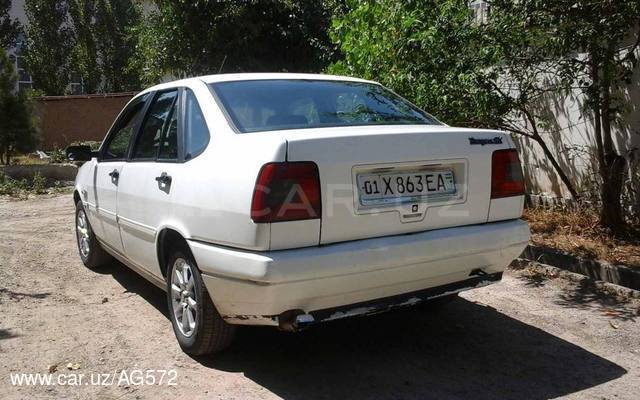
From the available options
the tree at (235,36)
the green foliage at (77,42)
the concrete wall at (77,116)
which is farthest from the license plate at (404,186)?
the green foliage at (77,42)

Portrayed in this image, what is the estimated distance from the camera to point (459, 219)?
11.4 ft

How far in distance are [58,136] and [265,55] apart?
8937mm

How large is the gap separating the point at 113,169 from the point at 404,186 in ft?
8.22

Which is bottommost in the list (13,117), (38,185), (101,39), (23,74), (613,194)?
(38,185)

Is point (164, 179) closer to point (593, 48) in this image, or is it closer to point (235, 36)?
point (593, 48)

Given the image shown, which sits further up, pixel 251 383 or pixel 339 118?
pixel 339 118

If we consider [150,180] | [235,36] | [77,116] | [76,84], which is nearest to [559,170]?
[150,180]

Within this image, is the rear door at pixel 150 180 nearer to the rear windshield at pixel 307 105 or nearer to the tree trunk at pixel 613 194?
the rear windshield at pixel 307 105

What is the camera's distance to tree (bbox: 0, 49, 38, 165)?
13484 millimetres

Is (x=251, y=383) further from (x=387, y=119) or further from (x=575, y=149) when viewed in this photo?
(x=575, y=149)

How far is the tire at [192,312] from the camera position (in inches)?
137

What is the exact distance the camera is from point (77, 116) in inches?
720

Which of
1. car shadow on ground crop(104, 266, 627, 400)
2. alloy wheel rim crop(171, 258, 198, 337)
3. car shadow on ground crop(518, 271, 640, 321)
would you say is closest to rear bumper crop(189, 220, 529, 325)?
alloy wheel rim crop(171, 258, 198, 337)

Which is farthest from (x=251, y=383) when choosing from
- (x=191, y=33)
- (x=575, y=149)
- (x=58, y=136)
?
(x=58, y=136)
